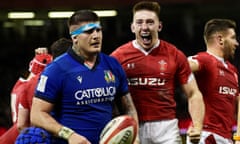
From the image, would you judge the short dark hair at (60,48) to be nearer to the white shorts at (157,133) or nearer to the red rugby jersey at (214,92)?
the white shorts at (157,133)

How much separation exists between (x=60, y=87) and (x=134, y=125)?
564mm

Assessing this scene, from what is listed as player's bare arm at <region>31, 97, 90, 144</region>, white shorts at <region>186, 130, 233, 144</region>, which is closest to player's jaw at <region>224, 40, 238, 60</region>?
white shorts at <region>186, 130, 233, 144</region>

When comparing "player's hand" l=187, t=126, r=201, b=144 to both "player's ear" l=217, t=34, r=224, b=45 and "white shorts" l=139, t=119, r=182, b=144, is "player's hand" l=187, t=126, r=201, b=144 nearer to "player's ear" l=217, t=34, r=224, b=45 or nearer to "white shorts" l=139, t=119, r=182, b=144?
"white shorts" l=139, t=119, r=182, b=144

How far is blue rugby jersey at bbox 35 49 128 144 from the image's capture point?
18.4 ft

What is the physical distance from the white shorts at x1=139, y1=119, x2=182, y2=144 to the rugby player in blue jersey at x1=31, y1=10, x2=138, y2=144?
612mm

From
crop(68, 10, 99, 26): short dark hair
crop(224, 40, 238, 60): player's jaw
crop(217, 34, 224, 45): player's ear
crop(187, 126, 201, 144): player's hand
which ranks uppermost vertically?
crop(68, 10, 99, 26): short dark hair

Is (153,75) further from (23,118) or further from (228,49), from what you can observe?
(228,49)

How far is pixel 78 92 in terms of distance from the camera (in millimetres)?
5652

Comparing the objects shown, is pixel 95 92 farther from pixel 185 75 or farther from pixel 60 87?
pixel 185 75


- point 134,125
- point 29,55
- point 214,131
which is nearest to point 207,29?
point 214,131

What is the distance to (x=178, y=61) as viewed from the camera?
252 inches

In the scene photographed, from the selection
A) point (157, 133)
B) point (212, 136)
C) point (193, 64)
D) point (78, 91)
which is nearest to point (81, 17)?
point (78, 91)

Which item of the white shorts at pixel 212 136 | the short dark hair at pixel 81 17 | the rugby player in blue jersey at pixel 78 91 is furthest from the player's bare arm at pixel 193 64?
the short dark hair at pixel 81 17

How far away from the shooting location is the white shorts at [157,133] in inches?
251
